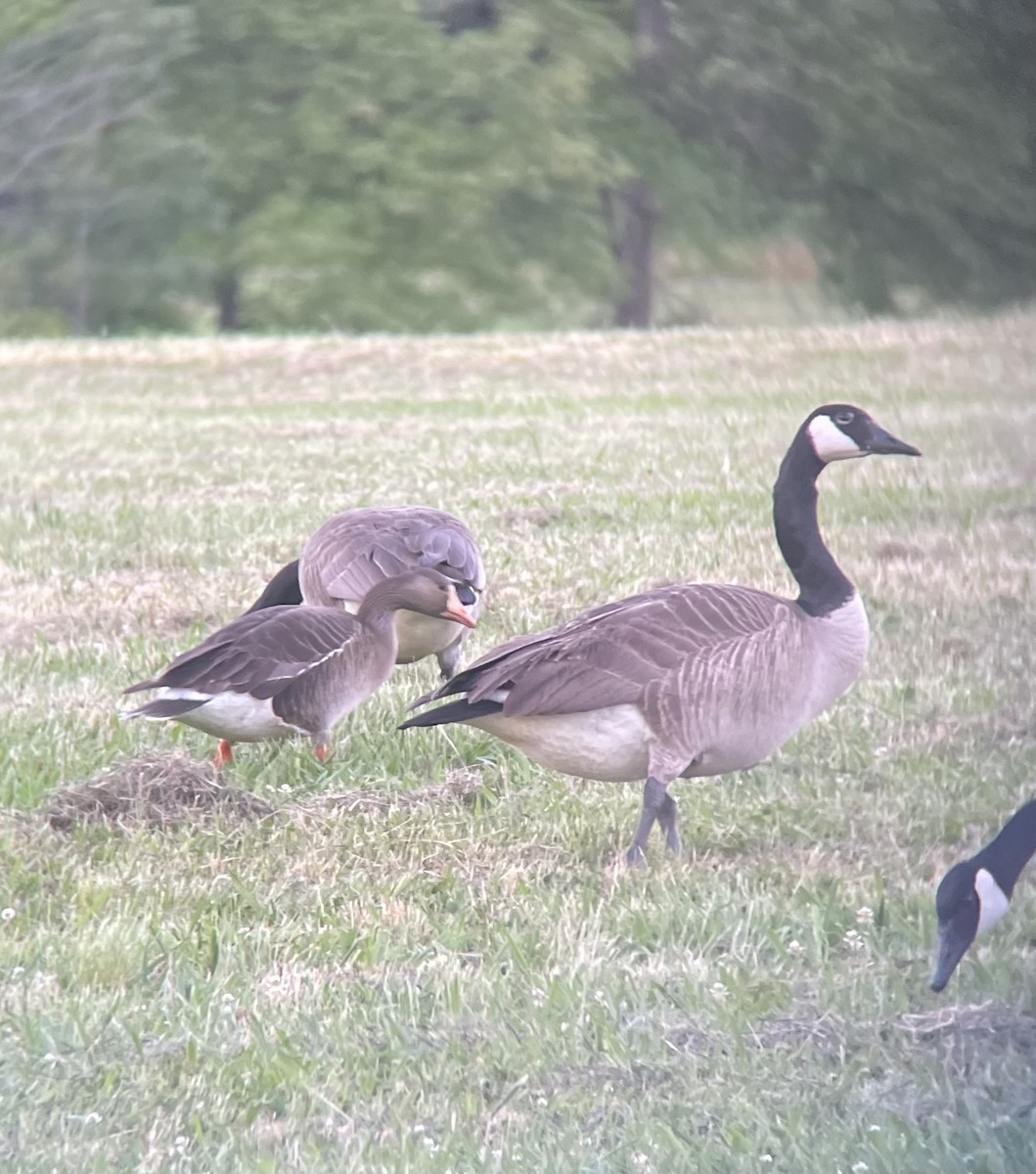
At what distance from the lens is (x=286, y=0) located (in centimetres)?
127

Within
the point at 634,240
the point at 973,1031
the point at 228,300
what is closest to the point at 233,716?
the point at 228,300

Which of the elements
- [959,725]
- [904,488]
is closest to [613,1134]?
[959,725]

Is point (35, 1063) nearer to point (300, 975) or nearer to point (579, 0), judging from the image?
point (300, 975)

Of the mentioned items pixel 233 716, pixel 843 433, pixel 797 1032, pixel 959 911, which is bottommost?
pixel 233 716

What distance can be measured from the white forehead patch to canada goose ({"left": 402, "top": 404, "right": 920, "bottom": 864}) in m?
0.21

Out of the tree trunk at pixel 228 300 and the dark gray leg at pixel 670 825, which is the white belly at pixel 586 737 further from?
the tree trunk at pixel 228 300

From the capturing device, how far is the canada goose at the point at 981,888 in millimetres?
1938

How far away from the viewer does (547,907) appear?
3.14 metres

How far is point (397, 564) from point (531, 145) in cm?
377

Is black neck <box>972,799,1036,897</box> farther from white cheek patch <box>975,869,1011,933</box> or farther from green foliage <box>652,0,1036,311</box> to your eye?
green foliage <box>652,0,1036,311</box>

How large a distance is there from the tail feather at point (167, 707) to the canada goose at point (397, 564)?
1055 mm

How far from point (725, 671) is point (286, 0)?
229 centimetres

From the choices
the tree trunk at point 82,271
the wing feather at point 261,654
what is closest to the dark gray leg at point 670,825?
the wing feather at point 261,654

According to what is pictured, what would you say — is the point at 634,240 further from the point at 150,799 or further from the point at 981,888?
the point at 150,799
